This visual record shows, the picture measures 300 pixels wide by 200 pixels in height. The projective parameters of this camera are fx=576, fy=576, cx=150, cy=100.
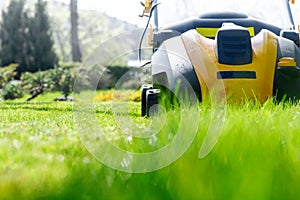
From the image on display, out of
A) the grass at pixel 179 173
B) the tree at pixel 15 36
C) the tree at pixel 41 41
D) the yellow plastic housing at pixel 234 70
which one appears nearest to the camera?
the grass at pixel 179 173

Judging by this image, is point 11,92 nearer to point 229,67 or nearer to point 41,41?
point 41,41

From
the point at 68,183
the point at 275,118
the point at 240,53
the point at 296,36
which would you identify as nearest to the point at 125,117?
the point at 240,53

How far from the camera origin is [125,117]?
380 centimetres

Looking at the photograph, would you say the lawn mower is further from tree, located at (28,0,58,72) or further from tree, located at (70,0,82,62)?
tree, located at (70,0,82,62)

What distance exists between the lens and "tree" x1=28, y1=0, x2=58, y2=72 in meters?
17.5

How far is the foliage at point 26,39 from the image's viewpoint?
17516mm

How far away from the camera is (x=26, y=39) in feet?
59.4

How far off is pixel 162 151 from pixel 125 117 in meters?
1.78

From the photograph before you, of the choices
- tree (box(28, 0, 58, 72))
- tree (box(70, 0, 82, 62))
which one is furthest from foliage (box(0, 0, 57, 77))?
tree (box(70, 0, 82, 62))

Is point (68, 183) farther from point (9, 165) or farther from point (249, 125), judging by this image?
point (249, 125)

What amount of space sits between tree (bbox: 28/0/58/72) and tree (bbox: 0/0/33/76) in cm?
24

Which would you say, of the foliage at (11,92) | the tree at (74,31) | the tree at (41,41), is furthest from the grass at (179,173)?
the tree at (74,31)

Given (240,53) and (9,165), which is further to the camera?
(240,53)

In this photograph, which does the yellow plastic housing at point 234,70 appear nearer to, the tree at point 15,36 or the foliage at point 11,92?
the foliage at point 11,92
